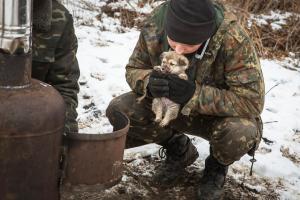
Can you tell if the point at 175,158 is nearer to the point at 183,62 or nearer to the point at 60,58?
the point at 183,62

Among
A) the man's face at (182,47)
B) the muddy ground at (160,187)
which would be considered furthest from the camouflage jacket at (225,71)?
the muddy ground at (160,187)

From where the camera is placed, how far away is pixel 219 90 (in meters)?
2.81

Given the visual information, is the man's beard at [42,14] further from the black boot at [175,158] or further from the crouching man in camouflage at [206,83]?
the black boot at [175,158]

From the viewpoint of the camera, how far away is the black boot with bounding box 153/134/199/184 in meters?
3.23

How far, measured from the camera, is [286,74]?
537 centimetres

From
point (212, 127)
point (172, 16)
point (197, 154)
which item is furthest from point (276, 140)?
point (172, 16)

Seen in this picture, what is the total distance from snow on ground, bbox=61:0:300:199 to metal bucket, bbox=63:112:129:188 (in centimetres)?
119

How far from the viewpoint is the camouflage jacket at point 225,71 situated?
2754 mm

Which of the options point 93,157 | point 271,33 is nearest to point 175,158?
point 93,157

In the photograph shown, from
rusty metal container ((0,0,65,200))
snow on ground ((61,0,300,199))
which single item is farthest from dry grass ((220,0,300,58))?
rusty metal container ((0,0,65,200))

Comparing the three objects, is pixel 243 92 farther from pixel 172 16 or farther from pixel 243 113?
pixel 172 16

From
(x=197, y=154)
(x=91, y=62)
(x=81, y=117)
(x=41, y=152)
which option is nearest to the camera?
(x=41, y=152)

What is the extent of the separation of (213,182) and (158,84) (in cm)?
75

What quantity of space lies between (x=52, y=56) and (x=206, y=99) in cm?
85
